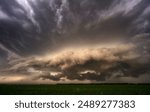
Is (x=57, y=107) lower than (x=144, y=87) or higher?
lower

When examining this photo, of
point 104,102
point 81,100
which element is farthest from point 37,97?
point 104,102

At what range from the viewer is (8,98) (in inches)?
656

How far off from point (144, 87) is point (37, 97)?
15.2m

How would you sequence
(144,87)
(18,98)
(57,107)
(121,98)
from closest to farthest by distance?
(57,107), (121,98), (18,98), (144,87)

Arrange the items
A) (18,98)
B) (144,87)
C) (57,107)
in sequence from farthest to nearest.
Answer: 1. (144,87)
2. (18,98)
3. (57,107)

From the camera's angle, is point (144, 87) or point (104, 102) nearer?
point (104, 102)

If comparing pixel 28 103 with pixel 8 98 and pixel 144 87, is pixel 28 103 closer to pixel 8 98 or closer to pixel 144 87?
pixel 8 98

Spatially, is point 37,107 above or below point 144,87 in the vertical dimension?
below

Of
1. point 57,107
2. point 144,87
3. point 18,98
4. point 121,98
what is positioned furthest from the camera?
point 144,87

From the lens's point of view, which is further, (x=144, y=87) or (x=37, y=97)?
(x=144, y=87)

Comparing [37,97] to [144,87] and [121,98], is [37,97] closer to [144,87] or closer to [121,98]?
[121,98]

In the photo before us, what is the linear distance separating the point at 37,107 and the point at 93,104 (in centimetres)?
238

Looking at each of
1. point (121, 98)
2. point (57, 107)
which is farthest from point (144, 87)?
point (57, 107)

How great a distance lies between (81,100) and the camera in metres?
14.6
